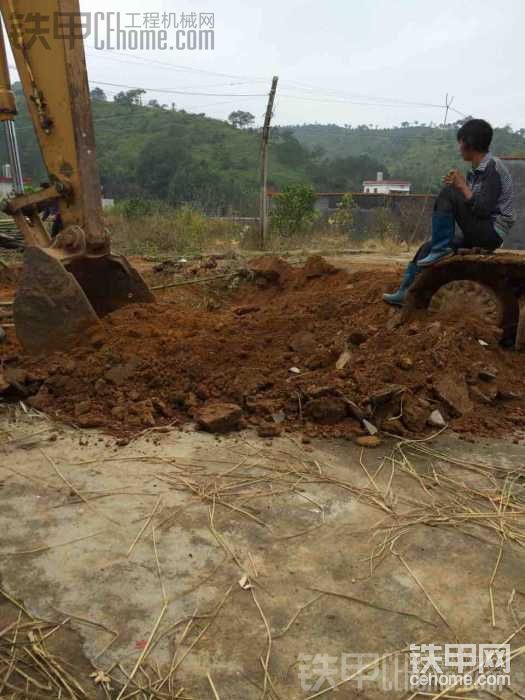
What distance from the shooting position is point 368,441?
10.9 ft

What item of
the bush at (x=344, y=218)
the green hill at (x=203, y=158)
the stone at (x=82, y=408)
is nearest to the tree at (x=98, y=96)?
the green hill at (x=203, y=158)

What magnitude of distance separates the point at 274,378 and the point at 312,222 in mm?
12507

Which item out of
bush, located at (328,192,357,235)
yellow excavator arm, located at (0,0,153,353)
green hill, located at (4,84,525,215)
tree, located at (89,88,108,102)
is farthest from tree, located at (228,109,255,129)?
yellow excavator arm, located at (0,0,153,353)

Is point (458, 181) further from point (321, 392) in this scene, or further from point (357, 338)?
point (321, 392)

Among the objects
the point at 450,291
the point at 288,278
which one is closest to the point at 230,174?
the point at 288,278

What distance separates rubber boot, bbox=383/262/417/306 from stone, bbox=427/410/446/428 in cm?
174

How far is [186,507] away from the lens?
2.61 metres

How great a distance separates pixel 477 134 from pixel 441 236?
78 centimetres

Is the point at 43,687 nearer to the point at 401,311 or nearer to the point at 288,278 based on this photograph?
the point at 401,311

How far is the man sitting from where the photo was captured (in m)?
4.41

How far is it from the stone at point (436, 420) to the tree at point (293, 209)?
1181 centimetres

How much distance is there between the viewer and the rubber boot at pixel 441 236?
4.66m

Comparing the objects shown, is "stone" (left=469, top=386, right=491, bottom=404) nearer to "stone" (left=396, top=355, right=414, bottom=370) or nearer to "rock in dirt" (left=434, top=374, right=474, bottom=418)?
"rock in dirt" (left=434, top=374, right=474, bottom=418)

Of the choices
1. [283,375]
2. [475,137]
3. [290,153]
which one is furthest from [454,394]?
[290,153]
